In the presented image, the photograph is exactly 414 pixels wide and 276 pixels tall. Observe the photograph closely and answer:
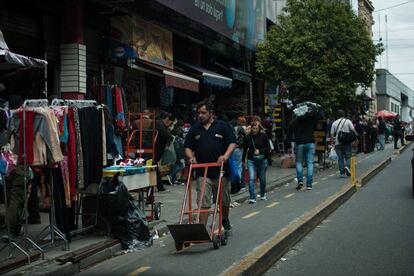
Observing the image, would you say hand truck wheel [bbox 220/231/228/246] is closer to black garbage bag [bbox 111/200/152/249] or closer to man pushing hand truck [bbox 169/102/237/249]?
man pushing hand truck [bbox 169/102/237/249]

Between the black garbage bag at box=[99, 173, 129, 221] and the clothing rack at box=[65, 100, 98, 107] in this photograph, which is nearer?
the clothing rack at box=[65, 100, 98, 107]

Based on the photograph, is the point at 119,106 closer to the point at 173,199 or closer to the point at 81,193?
the point at 173,199

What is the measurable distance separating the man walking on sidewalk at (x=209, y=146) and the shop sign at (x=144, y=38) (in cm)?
709

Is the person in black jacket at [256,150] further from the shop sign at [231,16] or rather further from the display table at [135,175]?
the shop sign at [231,16]

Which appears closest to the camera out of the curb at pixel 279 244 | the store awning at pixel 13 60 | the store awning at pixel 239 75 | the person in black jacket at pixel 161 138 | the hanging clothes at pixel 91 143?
the curb at pixel 279 244

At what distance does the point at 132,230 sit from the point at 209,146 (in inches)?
62.6

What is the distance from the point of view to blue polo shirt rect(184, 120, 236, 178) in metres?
8.00

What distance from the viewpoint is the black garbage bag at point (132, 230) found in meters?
8.23

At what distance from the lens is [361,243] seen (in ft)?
26.4

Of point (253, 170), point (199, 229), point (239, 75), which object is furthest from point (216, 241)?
point (239, 75)

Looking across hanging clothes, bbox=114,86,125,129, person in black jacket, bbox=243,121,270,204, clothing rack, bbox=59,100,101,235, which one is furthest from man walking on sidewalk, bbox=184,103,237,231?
hanging clothes, bbox=114,86,125,129

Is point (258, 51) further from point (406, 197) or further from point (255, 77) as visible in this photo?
point (406, 197)

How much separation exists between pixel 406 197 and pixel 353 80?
909 cm

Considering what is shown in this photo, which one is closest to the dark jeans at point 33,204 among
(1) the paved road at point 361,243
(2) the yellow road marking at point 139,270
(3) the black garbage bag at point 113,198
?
(3) the black garbage bag at point 113,198
